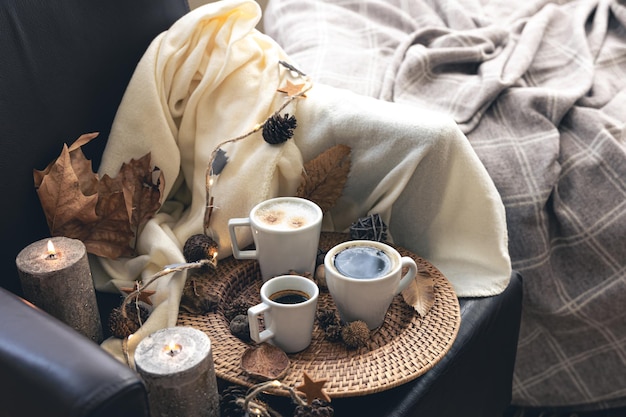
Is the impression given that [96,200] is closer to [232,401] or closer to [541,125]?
[232,401]

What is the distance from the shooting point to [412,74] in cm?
134

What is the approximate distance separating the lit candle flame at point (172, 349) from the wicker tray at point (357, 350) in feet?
0.36

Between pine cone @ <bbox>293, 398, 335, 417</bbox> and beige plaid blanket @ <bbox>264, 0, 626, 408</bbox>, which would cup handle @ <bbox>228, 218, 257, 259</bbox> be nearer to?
pine cone @ <bbox>293, 398, 335, 417</bbox>

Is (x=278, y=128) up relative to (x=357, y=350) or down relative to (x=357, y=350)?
up

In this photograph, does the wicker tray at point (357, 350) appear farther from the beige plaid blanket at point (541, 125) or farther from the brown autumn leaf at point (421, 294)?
the beige plaid blanket at point (541, 125)

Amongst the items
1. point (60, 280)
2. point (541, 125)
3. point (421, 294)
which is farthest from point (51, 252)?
point (541, 125)

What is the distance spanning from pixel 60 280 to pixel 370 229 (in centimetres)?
42

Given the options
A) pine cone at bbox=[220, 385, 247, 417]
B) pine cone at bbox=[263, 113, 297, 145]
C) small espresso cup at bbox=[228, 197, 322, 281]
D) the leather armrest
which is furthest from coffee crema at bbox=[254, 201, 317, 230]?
the leather armrest

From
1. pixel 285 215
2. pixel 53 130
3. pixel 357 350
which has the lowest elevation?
pixel 357 350

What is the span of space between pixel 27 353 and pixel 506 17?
1.34 metres

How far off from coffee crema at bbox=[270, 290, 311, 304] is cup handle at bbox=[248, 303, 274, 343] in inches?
1.3

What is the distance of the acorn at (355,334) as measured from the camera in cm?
84

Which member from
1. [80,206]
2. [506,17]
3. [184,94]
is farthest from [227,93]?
[506,17]

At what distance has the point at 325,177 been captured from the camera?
101 cm
